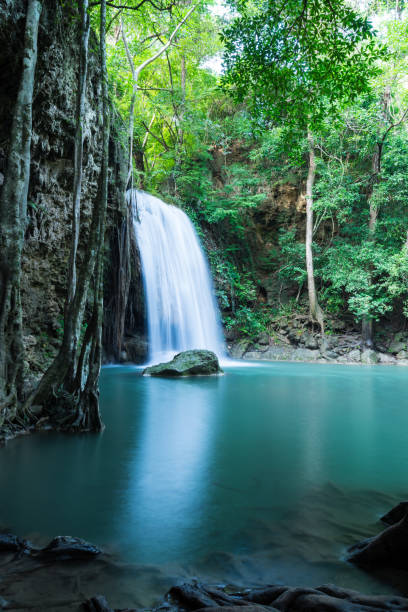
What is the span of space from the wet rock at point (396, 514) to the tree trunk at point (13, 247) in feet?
12.2

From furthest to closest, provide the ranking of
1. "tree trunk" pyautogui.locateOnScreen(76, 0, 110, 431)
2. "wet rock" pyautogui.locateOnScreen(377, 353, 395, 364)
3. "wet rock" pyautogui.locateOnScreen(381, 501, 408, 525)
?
"wet rock" pyautogui.locateOnScreen(377, 353, 395, 364) → "tree trunk" pyautogui.locateOnScreen(76, 0, 110, 431) → "wet rock" pyautogui.locateOnScreen(381, 501, 408, 525)

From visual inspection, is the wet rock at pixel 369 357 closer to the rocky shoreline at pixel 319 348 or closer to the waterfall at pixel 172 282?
the rocky shoreline at pixel 319 348

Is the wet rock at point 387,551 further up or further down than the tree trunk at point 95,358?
further down

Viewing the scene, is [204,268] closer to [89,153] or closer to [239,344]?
[239,344]

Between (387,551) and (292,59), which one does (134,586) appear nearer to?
(387,551)

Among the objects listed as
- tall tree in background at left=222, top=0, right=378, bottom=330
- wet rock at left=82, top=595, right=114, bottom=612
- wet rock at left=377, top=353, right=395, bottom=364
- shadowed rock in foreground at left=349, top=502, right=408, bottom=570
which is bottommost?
wet rock at left=82, top=595, right=114, bottom=612

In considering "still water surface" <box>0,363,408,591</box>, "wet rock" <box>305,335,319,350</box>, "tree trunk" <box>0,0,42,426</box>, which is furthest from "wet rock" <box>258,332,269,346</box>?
"tree trunk" <box>0,0,42,426</box>

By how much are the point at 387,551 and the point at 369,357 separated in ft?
52.2

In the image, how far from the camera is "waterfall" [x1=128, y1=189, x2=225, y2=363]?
529 inches

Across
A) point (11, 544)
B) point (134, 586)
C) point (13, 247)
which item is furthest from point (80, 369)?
point (134, 586)

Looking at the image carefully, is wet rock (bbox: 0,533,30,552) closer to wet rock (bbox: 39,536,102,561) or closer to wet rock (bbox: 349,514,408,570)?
wet rock (bbox: 39,536,102,561)

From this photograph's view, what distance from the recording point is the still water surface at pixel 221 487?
213cm

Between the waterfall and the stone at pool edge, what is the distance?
282cm

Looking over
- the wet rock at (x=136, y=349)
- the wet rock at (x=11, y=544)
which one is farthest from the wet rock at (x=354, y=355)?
the wet rock at (x=11, y=544)
